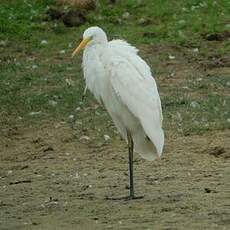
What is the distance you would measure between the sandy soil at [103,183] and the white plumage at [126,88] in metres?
0.46

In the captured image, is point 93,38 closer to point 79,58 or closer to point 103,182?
point 103,182

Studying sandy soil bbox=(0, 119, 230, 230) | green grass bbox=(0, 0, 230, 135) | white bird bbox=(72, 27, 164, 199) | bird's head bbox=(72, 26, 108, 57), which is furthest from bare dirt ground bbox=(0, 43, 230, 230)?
bird's head bbox=(72, 26, 108, 57)

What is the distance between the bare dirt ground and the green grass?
18.7 inches

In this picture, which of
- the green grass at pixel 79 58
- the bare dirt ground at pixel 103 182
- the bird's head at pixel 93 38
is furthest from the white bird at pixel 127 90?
the green grass at pixel 79 58

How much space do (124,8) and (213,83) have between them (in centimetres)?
471

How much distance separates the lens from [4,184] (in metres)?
9.22

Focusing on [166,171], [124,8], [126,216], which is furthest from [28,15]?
[126,216]

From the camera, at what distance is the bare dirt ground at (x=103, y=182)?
24.9 ft

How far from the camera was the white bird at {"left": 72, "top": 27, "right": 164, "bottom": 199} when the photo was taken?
27.8 feet

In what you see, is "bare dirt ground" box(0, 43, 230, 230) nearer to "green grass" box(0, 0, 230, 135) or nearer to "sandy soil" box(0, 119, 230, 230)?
"sandy soil" box(0, 119, 230, 230)

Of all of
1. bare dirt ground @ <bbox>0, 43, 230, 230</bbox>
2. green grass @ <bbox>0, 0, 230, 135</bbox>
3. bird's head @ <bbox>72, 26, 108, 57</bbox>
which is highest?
bird's head @ <bbox>72, 26, 108, 57</bbox>

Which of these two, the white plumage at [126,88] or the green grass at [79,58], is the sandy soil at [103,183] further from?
the green grass at [79,58]

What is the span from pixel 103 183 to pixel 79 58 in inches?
228

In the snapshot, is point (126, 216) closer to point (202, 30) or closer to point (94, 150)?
point (94, 150)
